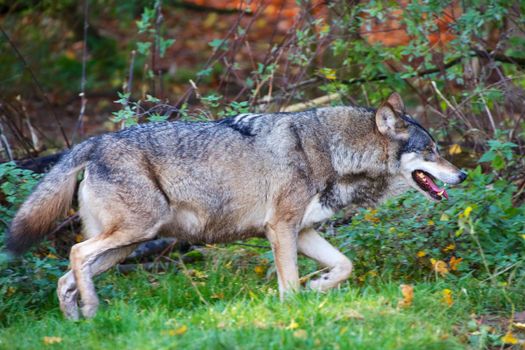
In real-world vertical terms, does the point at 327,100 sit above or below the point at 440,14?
below

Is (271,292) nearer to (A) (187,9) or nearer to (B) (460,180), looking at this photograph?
(B) (460,180)

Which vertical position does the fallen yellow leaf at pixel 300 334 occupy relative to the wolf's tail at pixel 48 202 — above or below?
below

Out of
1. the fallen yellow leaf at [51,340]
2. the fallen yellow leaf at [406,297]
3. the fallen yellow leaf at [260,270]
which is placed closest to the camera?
the fallen yellow leaf at [51,340]

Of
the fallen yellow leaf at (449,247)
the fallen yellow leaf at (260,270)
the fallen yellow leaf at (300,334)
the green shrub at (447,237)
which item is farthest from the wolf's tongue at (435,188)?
the fallen yellow leaf at (300,334)

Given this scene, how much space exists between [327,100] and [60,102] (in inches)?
269

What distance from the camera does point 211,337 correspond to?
4.77 metres

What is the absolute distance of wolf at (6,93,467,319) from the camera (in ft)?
20.4

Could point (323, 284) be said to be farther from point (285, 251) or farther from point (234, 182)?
point (234, 182)

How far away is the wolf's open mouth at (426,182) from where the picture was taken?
6.80m

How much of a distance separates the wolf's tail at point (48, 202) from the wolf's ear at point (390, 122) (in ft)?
7.68

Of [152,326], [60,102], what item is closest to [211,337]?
[152,326]

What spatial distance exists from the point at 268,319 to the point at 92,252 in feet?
5.48

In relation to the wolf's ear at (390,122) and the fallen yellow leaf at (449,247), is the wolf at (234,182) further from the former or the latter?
the fallen yellow leaf at (449,247)

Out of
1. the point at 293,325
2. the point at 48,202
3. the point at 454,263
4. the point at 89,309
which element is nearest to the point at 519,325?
the point at 454,263
